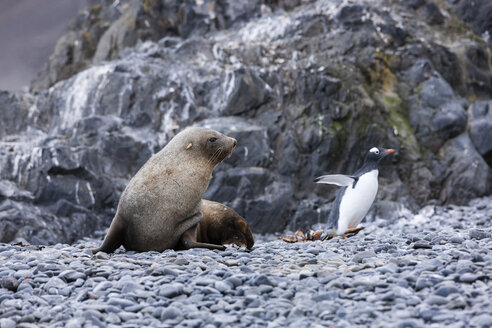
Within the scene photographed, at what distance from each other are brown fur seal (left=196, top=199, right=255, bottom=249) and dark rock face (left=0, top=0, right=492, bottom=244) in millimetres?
6785

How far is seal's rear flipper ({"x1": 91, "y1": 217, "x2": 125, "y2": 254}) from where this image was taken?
5773 millimetres

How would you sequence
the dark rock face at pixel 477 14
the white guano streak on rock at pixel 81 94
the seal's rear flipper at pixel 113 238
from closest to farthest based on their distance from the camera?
the seal's rear flipper at pixel 113 238 < the white guano streak on rock at pixel 81 94 < the dark rock face at pixel 477 14

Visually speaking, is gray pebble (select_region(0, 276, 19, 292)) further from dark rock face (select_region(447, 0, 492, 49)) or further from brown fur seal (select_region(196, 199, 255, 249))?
dark rock face (select_region(447, 0, 492, 49))

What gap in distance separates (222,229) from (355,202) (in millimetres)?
2301

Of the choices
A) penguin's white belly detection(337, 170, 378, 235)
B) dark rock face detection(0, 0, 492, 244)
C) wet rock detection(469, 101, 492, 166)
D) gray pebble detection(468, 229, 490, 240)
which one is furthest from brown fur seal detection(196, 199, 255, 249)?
wet rock detection(469, 101, 492, 166)

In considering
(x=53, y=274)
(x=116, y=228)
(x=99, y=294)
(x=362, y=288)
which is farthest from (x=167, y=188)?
(x=362, y=288)

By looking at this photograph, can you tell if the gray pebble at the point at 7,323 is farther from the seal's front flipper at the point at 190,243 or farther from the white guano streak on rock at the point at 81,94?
the white guano streak on rock at the point at 81,94

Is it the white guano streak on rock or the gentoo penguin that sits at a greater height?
the white guano streak on rock

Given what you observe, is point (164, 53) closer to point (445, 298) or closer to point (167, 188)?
point (167, 188)

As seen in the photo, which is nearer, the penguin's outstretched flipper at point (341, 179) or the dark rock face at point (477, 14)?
the penguin's outstretched flipper at point (341, 179)

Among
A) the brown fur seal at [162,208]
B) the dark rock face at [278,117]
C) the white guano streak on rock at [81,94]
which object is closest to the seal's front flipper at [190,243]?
the brown fur seal at [162,208]

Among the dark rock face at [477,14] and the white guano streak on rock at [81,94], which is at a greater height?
the dark rock face at [477,14]

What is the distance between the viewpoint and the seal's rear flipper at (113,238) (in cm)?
577

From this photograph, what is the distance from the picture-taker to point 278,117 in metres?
15.1
